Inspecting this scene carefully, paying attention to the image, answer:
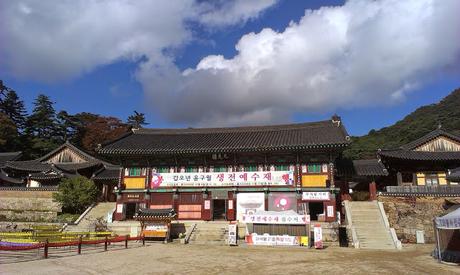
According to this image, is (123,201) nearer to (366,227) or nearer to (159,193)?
(159,193)

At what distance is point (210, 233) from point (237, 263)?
1166 cm

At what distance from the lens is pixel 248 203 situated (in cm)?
3153

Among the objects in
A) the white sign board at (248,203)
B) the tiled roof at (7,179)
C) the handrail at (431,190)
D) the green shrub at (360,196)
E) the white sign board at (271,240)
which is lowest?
the white sign board at (271,240)

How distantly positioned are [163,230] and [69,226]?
840cm

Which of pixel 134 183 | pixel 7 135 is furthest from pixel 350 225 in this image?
pixel 7 135

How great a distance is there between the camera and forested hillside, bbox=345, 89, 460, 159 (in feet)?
288

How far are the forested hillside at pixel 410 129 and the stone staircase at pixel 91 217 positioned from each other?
6154 centimetres

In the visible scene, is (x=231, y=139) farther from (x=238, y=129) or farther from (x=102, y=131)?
(x=102, y=131)

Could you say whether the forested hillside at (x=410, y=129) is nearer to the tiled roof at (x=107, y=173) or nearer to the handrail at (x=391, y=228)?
the handrail at (x=391, y=228)

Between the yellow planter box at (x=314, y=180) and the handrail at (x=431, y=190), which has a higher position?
the yellow planter box at (x=314, y=180)

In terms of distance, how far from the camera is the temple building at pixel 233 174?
30.7 metres

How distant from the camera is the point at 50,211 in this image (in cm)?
3600

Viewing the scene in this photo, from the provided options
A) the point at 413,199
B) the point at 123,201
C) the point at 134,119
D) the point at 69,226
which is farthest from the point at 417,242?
the point at 134,119

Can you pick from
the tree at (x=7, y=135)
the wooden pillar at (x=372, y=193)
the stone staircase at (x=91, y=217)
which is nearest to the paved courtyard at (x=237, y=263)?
the stone staircase at (x=91, y=217)
